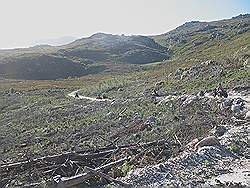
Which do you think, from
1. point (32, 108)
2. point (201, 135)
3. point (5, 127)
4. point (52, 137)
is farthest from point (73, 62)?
point (201, 135)

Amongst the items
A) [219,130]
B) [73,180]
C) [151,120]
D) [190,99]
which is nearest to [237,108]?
[151,120]

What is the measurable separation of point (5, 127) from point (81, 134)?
47.6 feet

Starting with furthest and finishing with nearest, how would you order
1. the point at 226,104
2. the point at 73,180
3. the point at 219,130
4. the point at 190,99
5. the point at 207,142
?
the point at 190,99
the point at 226,104
the point at 219,130
the point at 207,142
the point at 73,180

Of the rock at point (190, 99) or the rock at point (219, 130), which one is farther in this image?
the rock at point (190, 99)

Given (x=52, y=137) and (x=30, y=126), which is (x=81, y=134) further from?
(x=30, y=126)

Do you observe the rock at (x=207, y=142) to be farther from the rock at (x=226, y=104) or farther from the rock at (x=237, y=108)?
the rock at (x=226, y=104)

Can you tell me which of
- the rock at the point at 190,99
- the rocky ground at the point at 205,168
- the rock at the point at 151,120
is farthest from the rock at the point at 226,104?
the rocky ground at the point at 205,168

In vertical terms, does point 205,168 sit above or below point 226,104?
above

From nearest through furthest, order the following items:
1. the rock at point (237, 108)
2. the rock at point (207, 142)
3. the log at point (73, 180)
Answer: the log at point (73, 180)
the rock at point (207, 142)
the rock at point (237, 108)

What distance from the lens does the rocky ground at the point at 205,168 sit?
15.9 metres

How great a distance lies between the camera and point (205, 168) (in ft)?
55.9

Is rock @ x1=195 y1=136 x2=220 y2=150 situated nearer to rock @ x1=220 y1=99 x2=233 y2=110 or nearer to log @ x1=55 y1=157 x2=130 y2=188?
log @ x1=55 y1=157 x2=130 y2=188

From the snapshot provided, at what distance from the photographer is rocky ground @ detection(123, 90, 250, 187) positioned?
15945 mm

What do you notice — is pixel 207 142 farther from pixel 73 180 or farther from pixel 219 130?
pixel 73 180
